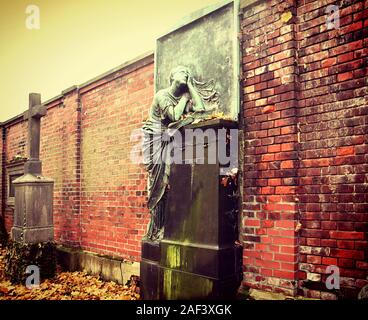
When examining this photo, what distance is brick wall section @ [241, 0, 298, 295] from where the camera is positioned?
3.23 m

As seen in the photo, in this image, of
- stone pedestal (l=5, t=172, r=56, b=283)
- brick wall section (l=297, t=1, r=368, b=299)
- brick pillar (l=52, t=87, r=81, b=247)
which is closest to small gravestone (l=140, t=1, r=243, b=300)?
brick wall section (l=297, t=1, r=368, b=299)

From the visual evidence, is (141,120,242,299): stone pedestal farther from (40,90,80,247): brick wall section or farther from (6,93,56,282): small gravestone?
(40,90,80,247): brick wall section

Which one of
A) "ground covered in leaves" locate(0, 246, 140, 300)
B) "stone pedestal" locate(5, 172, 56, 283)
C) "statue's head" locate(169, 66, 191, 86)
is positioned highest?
"statue's head" locate(169, 66, 191, 86)

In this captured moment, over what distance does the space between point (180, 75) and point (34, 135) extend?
3.78 metres

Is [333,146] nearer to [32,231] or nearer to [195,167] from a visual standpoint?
[195,167]

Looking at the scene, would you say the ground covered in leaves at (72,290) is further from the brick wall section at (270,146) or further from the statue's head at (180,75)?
the statue's head at (180,75)

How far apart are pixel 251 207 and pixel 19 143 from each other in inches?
341

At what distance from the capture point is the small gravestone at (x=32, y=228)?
5734 mm

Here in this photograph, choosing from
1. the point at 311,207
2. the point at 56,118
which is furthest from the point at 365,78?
the point at 56,118

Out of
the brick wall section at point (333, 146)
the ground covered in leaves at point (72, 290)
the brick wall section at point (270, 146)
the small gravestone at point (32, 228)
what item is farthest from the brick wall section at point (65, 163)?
the brick wall section at point (333, 146)

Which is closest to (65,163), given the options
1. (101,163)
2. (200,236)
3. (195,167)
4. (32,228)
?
(101,163)

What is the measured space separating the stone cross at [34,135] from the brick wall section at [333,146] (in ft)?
16.8

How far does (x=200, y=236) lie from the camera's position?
3586 millimetres

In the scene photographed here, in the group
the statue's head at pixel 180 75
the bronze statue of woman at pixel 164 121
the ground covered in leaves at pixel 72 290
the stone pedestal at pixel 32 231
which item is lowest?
the ground covered in leaves at pixel 72 290
